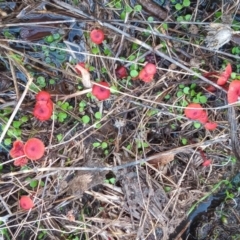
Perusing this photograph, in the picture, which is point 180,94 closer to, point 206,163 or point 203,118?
point 203,118

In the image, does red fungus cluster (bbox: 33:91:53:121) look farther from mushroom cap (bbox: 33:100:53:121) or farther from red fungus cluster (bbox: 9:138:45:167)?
red fungus cluster (bbox: 9:138:45:167)

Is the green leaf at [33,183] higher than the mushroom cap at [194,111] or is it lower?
lower

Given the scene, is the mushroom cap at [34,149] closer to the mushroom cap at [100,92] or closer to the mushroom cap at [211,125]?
the mushroom cap at [100,92]

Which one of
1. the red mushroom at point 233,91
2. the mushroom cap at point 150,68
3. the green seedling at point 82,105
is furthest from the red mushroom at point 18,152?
the red mushroom at point 233,91

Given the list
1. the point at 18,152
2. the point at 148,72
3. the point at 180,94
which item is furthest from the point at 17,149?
the point at 180,94

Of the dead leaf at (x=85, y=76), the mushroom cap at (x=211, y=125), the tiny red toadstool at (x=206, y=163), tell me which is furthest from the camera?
the tiny red toadstool at (x=206, y=163)
